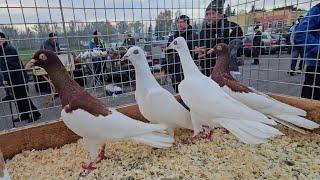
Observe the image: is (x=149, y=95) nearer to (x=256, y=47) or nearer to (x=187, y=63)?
(x=187, y=63)

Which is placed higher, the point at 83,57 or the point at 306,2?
the point at 306,2

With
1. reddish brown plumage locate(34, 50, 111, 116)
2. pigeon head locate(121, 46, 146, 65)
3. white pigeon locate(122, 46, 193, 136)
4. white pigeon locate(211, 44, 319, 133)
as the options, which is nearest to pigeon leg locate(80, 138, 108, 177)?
reddish brown plumage locate(34, 50, 111, 116)

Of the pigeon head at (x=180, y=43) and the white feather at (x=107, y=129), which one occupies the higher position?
the pigeon head at (x=180, y=43)

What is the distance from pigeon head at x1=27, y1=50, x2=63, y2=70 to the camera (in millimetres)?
1185

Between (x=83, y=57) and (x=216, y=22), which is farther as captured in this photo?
(x=216, y=22)

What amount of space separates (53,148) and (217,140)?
1.00 metres

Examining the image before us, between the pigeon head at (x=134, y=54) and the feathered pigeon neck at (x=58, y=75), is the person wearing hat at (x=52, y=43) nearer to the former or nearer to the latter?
the feathered pigeon neck at (x=58, y=75)

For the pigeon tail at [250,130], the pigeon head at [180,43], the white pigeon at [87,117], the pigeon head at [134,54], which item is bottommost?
the pigeon tail at [250,130]

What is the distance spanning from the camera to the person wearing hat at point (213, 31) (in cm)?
215

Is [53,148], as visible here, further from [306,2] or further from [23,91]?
[306,2]

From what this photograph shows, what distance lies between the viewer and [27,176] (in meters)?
1.26

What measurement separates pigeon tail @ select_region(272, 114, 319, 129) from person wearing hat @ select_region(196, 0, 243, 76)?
33.8 inches

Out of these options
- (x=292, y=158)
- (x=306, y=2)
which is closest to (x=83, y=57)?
(x=292, y=158)

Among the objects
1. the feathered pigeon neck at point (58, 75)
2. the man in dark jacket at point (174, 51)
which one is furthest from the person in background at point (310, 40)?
the feathered pigeon neck at point (58, 75)
